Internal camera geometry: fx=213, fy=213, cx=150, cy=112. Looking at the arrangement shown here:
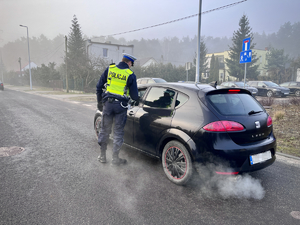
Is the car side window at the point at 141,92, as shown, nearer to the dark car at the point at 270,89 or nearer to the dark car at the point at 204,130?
the dark car at the point at 204,130

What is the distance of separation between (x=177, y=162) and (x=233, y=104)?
1.17m

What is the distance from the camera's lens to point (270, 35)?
9869 cm

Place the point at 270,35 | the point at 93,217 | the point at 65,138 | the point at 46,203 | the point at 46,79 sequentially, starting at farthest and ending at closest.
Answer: the point at 270,35, the point at 46,79, the point at 65,138, the point at 46,203, the point at 93,217

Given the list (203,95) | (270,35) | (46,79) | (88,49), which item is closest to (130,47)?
(88,49)

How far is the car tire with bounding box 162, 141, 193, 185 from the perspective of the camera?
2982mm

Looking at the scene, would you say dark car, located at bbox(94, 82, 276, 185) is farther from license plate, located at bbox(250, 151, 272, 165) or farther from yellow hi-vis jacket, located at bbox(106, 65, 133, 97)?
yellow hi-vis jacket, located at bbox(106, 65, 133, 97)

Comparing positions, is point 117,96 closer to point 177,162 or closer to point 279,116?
point 177,162

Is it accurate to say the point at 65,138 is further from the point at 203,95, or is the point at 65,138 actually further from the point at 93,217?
the point at 203,95

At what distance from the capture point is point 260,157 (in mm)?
2949

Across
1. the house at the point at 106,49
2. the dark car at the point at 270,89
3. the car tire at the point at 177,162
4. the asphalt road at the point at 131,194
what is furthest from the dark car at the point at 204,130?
the house at the point at 106,49

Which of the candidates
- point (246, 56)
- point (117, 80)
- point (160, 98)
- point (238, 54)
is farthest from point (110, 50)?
point (160, 98)

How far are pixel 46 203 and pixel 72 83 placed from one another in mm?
24846

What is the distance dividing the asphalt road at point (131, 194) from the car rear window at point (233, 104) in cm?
89

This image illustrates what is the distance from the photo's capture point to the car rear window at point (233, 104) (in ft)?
9.73
